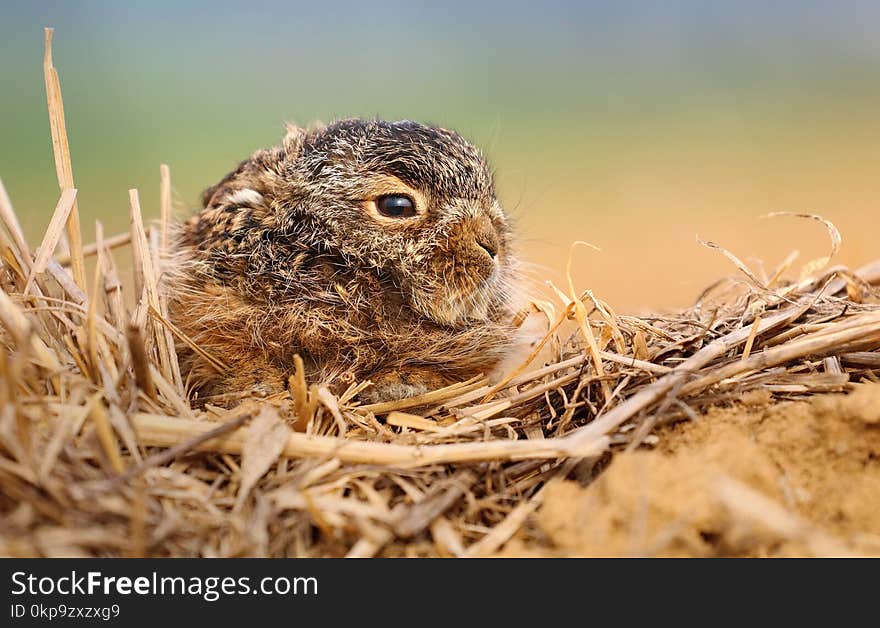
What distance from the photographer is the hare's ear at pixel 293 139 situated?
2523 millimetres

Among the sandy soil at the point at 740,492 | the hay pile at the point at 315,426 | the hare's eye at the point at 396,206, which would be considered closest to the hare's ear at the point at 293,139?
the hare's eye at the point at 396,206

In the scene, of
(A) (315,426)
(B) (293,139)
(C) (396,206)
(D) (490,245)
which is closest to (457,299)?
(D) (490,245)

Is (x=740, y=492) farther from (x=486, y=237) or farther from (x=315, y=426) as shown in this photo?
(x=486, y=237)

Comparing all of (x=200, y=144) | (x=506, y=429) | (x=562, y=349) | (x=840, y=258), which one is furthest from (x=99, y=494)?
(x=200, y=144)

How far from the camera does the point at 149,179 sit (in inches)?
239

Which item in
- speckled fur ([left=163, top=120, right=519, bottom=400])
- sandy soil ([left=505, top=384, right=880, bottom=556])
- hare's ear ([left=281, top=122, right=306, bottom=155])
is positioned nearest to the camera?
sandy soil ([left=505, top=384, right=880, bottom=556])

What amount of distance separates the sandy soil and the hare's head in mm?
853

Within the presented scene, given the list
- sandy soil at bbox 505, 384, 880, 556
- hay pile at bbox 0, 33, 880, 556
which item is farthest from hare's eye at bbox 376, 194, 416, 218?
sandy soil at bbox 505, 384, 880, 556

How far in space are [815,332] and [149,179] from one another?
548cm

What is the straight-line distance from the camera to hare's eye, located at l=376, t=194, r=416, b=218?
2.29m

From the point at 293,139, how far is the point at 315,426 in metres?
1.22

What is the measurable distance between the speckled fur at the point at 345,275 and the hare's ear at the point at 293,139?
0.06m

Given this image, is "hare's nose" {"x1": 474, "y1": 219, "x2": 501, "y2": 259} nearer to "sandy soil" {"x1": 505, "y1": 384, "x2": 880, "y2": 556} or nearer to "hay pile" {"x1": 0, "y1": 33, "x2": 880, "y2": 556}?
"hay pile" {"x1": 0, "y1": 33, "x2": 880, "y2": 556}
